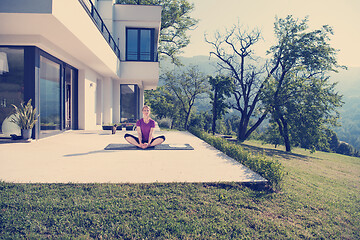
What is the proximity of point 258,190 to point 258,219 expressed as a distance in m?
1.12

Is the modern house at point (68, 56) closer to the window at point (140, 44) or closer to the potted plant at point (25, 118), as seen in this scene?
the window at point (140, 44)

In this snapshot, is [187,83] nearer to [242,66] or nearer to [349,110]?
[242,66]

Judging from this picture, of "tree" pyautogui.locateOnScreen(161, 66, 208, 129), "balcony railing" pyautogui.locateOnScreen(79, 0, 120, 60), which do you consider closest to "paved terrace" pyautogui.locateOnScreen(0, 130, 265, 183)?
"balcony railing" pyautogui.locateOnScreen(79, 0, 120, 60)

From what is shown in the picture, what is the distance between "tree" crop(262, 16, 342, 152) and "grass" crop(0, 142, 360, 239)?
50.8 ft

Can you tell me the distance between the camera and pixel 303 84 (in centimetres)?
1809

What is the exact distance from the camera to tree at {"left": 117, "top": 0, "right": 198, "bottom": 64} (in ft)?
81.1

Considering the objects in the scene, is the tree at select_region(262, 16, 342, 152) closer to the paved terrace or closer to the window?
the window

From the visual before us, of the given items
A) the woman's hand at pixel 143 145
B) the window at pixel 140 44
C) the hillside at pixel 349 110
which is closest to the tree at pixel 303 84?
the window at pixel 140 44

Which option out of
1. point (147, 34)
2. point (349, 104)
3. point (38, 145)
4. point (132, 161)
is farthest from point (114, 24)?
point (349, 104)

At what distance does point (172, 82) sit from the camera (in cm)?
3541

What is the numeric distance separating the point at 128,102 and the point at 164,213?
1721cm

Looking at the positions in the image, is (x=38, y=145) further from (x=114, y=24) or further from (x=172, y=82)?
(x=172, y=82)

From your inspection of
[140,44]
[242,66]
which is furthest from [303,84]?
[140,44]

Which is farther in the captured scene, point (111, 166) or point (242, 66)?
point (242, 66)
